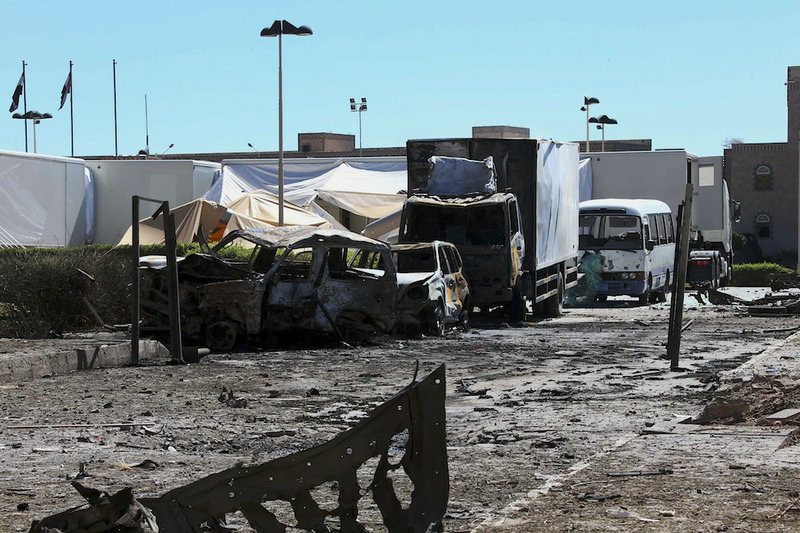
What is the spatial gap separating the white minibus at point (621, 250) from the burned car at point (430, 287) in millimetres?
8390

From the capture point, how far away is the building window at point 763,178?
72125 millimetres

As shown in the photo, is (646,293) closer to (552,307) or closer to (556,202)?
(552,307)

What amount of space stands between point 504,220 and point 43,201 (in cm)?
1590

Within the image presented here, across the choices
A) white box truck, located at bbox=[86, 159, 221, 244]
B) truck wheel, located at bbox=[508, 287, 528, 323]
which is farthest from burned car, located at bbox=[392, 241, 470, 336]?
white box truck, located at bbox=[86, 159, 221, 244]

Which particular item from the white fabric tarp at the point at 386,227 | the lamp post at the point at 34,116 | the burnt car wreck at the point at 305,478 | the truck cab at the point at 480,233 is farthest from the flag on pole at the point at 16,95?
the burnt car wreck at the point at 305,478

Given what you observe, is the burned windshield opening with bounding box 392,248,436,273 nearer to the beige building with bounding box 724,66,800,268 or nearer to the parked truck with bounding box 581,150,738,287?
the parked truck with bounding box 581,150,738,287

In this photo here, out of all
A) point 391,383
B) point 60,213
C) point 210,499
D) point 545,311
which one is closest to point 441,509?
point 210,499

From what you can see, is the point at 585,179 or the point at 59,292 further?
the point at 585,179

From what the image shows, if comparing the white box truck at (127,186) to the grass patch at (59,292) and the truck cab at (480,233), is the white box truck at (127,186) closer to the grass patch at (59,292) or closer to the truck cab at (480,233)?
the grass patch at (59,292)

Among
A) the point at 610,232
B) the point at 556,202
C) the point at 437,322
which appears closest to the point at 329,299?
the point at 437,322

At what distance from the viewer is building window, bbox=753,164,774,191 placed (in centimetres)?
7212

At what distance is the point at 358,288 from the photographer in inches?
739

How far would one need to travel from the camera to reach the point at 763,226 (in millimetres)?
72188

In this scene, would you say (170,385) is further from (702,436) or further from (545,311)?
(545,311)
